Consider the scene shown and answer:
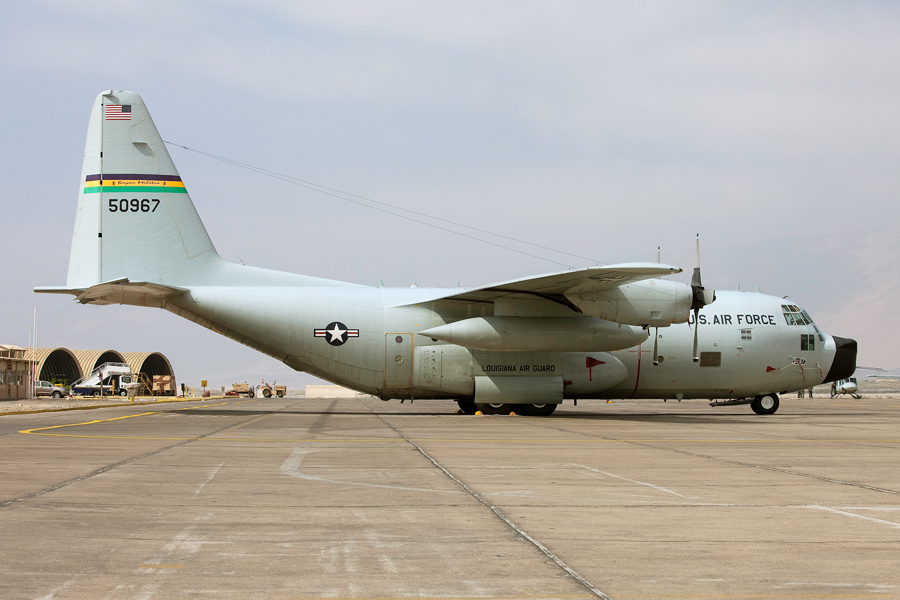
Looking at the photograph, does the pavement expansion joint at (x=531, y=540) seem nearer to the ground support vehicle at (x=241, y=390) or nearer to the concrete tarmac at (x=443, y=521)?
the concrete tarmac at (x=443, y=521)

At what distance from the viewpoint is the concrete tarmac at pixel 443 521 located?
14.8 feet

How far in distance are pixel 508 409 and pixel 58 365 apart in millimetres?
69652

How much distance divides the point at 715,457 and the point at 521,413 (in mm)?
13194

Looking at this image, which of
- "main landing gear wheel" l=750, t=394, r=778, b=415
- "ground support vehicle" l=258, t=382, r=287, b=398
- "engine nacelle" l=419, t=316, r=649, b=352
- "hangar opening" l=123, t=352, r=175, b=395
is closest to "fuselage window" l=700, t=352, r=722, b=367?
"main landing gear wheel" l=750, t=394, r=778, b=415

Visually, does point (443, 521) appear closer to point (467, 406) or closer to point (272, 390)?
point (467, 406)

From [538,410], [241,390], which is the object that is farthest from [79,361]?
[538,410]

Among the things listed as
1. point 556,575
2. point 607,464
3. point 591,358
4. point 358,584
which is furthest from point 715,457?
point 591,358

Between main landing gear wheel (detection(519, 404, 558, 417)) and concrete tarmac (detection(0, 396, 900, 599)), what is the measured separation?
1109 cm

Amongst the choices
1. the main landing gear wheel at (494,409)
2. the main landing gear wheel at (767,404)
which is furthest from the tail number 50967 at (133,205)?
the main landing gear wheel at (767,404)

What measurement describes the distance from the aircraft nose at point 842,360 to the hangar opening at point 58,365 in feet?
231

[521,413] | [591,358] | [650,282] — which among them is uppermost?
[650,282]

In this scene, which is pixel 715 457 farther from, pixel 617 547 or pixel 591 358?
pixel 591 358

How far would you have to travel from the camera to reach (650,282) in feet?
71.3

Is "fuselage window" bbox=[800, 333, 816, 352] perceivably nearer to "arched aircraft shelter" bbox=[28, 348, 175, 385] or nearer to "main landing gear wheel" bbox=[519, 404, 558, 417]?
"main landing gear wheel" bbox=[519, 404, 558, 417]
